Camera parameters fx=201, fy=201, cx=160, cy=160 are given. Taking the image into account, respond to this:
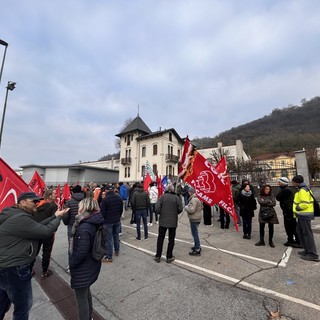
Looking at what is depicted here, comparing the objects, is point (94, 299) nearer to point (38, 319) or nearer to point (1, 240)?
point (38, 319)

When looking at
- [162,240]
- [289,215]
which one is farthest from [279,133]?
[162,240]

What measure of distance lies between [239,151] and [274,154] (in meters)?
13.2

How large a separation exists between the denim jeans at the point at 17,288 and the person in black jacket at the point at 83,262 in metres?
0.54

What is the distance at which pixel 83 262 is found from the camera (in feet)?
8.82

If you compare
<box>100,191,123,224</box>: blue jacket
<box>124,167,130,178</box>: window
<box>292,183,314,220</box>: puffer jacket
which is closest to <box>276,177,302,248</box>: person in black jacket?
<box>292,183,314,220</box>: puffer jacket

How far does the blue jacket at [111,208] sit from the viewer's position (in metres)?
5.48

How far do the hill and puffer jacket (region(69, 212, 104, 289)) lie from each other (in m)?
44.5

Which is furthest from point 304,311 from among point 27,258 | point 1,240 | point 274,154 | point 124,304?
point 274,154

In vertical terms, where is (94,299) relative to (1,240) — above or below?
below

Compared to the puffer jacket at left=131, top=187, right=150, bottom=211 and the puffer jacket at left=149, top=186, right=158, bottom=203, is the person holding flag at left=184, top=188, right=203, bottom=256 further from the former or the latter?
the puffer jacket at left=149, top=186, right=158, bottom=203

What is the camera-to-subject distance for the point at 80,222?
2.77 meters

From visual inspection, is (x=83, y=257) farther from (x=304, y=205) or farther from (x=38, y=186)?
(x=38, y=186)

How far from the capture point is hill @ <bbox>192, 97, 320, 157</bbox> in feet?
160

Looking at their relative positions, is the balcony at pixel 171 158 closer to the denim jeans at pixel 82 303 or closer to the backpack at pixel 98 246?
the backpack at pixel 98 246
